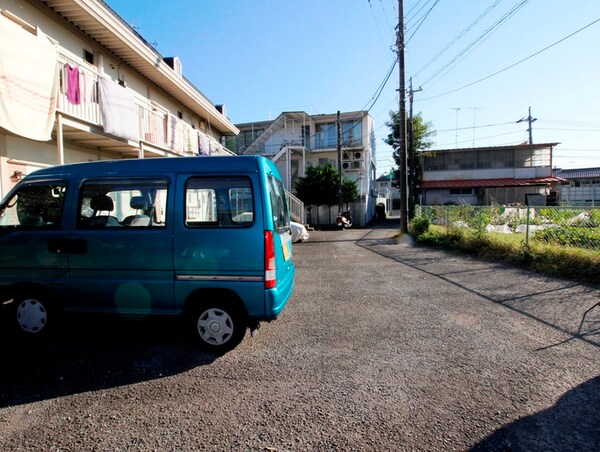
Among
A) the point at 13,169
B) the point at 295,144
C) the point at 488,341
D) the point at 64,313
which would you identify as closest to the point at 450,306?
the point at 488,341

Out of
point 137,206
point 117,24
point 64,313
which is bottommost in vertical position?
point 64,313

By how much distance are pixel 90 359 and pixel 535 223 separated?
975cm

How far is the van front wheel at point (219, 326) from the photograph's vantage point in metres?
3.47

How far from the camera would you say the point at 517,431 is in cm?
230

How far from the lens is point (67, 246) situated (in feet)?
12.1

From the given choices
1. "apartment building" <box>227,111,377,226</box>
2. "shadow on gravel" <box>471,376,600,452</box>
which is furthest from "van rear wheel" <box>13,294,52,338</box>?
"apartment building" <box>227,111,377,226</box>

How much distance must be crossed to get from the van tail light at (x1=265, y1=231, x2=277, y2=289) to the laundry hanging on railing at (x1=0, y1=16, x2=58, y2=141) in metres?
4.96

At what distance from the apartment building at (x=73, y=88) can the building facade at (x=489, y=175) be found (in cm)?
2486

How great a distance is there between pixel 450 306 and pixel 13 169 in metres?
8.44

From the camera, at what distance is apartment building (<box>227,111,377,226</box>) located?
2842 cm

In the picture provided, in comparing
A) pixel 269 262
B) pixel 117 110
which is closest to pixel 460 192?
pixel 117 110

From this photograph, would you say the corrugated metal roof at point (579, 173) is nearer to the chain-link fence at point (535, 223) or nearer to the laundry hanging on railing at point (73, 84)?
the chain-link fence at point (535, 223)

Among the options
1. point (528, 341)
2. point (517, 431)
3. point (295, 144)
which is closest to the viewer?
point (517, 431)

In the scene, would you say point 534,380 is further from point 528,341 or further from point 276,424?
point 276,424
